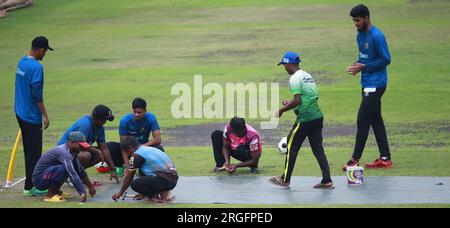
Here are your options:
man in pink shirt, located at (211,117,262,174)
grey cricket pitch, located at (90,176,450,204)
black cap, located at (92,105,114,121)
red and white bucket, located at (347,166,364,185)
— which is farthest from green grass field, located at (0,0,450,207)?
black cap, located at (92,105,114,121)

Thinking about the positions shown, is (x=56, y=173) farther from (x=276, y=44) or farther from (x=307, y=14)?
(x=307, y=14)

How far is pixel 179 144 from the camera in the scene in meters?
17.5

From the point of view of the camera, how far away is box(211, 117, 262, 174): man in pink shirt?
14.6 metres

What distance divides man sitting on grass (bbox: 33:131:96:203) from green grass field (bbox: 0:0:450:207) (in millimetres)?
312

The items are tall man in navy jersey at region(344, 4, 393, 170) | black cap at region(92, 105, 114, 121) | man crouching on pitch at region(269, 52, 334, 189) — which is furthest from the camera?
tall man in navy jersey at region(344, 4, 393, 170)

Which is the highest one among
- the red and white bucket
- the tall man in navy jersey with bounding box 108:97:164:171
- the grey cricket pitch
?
the tall man in navy jersey with bounding box 108:97:164:171

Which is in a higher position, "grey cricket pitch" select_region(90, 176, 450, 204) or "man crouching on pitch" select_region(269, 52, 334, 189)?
"man crouching on pitch" select_region(269, 52, 334, 189)

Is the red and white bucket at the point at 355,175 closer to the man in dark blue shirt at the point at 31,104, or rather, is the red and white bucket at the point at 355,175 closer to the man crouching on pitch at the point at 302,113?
the man crouching on pitch at the point at 302,113

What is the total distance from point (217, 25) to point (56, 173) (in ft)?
56.6

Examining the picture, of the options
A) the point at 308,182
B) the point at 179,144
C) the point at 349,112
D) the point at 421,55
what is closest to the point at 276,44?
the point at 421,55

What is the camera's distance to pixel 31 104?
44.2 ft

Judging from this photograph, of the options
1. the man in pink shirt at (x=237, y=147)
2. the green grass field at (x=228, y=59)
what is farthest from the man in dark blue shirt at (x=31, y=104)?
the man in pink shirt at (x=237, y=147)

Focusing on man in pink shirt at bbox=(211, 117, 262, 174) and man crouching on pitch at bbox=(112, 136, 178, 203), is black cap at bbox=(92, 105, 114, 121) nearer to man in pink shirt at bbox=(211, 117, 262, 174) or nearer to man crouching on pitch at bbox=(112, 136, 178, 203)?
man crouching on pitch at bbox=(112, 136, 178, 203)

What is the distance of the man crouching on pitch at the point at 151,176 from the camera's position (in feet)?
41.6
